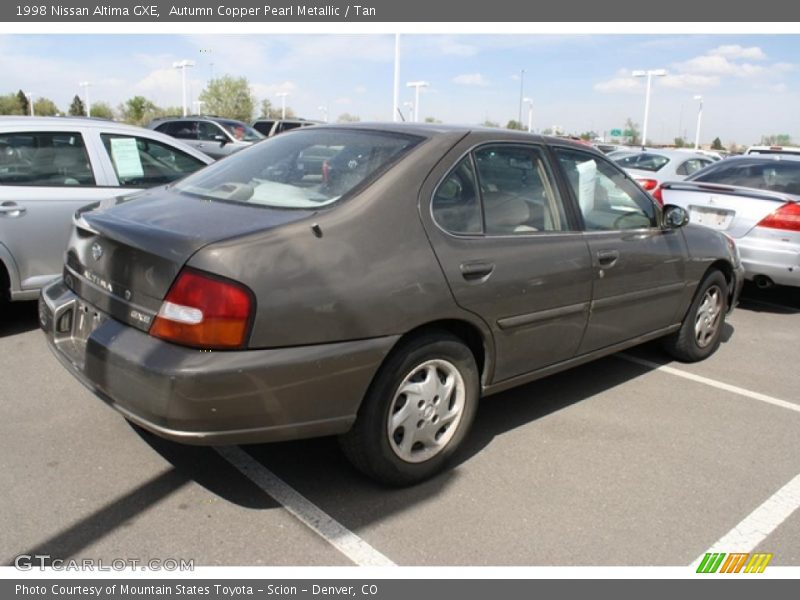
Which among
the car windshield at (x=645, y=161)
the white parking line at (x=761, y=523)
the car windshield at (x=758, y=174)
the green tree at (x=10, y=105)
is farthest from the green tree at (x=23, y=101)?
the white parking line at (x=761, y=523)

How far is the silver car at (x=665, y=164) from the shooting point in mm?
11492

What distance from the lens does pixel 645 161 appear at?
1257 centimetres

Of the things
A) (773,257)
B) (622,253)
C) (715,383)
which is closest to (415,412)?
(622,253)

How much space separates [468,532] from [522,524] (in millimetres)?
252

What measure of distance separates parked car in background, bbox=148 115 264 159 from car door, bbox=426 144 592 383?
13.6 meters

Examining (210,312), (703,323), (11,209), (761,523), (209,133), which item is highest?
(209,133)

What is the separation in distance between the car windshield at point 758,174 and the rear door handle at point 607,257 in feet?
13.3

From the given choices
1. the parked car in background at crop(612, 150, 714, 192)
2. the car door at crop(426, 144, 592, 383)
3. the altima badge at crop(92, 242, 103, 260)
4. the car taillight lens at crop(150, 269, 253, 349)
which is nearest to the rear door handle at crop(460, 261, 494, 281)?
the car door at crop(426, 144, 592, 383)

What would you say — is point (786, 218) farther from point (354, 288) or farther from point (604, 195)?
point (354, 288)

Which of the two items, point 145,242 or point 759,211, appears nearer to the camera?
point 145,242

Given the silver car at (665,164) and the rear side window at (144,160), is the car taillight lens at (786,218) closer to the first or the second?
the silver car at (665,164)

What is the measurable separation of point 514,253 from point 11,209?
→ 3.73m

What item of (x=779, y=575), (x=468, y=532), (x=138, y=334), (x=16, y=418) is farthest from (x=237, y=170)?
(x=779, y=575)

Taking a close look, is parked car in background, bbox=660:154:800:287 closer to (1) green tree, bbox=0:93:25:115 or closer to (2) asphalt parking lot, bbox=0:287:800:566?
(2) asphalt parking lot, bbox=0:287:800:566
